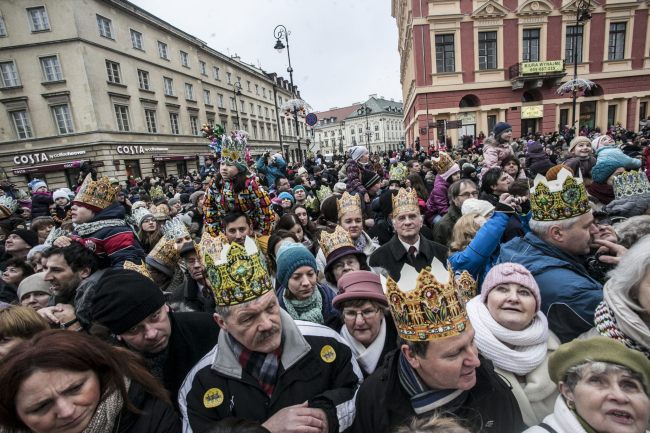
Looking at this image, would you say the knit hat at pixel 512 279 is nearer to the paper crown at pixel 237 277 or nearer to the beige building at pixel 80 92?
the paper crown at pixel 237 277

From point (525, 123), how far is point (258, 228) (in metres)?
28.8

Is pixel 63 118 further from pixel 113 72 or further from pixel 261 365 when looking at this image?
pixel 261 365

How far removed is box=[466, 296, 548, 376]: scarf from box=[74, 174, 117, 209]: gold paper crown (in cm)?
379

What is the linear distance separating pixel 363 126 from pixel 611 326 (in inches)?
3536

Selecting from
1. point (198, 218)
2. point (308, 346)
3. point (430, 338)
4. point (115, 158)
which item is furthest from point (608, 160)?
point (115, 158)

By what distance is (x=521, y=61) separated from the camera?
2445 cm

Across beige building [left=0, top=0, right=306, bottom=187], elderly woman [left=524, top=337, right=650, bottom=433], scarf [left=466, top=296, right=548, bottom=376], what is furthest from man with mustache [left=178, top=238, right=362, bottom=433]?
beige building [left=0, top=0, right=306, bottom=187]

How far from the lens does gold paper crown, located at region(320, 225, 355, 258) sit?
3049mm

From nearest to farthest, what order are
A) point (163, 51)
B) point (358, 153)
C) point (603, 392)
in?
point (603, 392) < point (358, 153) < point (163, 51)

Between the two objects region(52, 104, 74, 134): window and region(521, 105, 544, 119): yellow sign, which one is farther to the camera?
region(521, 105, 544, 119): yellow sign

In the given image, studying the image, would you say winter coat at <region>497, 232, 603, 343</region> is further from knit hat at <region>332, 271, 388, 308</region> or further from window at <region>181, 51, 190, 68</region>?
window at <region>181, 51, 190, 68</region>

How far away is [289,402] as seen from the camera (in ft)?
5.45

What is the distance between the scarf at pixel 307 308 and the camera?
2496 millimetres

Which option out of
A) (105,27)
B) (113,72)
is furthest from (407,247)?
(105,27)
